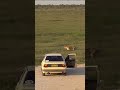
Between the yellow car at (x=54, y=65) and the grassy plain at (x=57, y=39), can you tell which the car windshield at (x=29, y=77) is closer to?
the yellow car at (x=54, y=65)

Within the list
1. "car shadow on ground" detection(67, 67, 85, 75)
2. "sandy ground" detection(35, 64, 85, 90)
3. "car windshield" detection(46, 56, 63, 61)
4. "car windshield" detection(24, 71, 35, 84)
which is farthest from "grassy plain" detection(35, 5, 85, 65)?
"car windshield" detection(24, 71, 35, 84)

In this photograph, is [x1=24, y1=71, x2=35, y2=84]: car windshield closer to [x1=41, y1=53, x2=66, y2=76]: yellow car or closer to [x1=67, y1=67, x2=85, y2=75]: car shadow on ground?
[x1=41, y1=53, x2=66, y2=76]: yellow car

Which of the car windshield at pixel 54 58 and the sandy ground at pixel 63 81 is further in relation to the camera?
the car windshield at pixel 54 58

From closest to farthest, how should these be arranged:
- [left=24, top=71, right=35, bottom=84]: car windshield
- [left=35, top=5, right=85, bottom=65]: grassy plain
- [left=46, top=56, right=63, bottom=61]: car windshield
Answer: [left=24, top=71, right=35, bottom=84]: car windshield
[left=46, top=56, right=63, bottom=61]: car windshield
[left=35, top=5, right=85, bottom=65]: grassy plain

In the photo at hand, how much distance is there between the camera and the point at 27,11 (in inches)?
2448

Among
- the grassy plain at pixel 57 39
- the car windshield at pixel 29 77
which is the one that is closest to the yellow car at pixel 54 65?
the grassy plain at pixel 57 39

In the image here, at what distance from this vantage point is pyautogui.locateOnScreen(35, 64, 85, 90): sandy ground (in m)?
20.7

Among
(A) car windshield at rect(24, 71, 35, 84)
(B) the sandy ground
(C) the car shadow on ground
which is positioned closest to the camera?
(A) car windshield at rect(24, 71, 35, 84)

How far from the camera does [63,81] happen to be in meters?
23.2

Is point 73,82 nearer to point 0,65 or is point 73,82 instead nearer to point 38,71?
point 38,71

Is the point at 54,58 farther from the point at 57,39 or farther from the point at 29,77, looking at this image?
the point at 57,39

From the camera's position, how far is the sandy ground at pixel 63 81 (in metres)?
20.7
